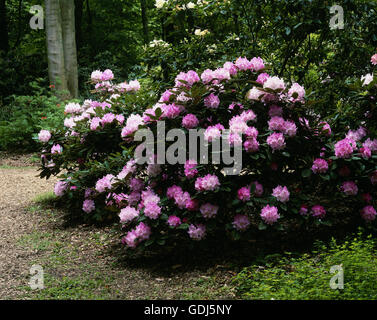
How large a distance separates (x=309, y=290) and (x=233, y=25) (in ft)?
14.4

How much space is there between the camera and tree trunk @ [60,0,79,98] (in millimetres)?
12220

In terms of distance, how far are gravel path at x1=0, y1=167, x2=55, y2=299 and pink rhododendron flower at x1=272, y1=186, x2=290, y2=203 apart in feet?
7.26

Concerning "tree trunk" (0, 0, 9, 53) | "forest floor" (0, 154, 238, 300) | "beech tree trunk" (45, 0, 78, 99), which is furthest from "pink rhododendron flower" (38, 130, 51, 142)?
"tree trunk" (0, 0, 9, 53)

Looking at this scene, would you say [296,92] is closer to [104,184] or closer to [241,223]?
[241,223]

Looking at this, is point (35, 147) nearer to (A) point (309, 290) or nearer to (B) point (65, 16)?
(B) point (65, 16)

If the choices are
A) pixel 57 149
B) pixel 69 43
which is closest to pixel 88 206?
pixel 57 149

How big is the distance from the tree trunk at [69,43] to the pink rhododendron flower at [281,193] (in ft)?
31.7

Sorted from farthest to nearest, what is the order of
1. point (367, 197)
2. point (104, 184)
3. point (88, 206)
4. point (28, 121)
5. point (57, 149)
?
1. point (28, 121)
2. point (57, 149)
3. point (88, 206)
4. point (104, 184)
5. point (367, 197)

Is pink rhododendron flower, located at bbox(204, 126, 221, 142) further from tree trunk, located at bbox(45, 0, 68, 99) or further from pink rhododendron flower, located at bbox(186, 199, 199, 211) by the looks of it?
tree trunk, located at bbox(45, 0, 68, 99)

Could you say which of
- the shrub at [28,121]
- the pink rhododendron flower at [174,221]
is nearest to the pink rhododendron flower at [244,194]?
the pink rhododendron flower at [174,221]

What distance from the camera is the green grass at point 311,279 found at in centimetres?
285

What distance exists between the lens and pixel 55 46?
11578 millimetres

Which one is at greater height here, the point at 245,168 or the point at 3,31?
the point at 3,31

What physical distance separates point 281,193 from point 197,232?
766 millimetres
